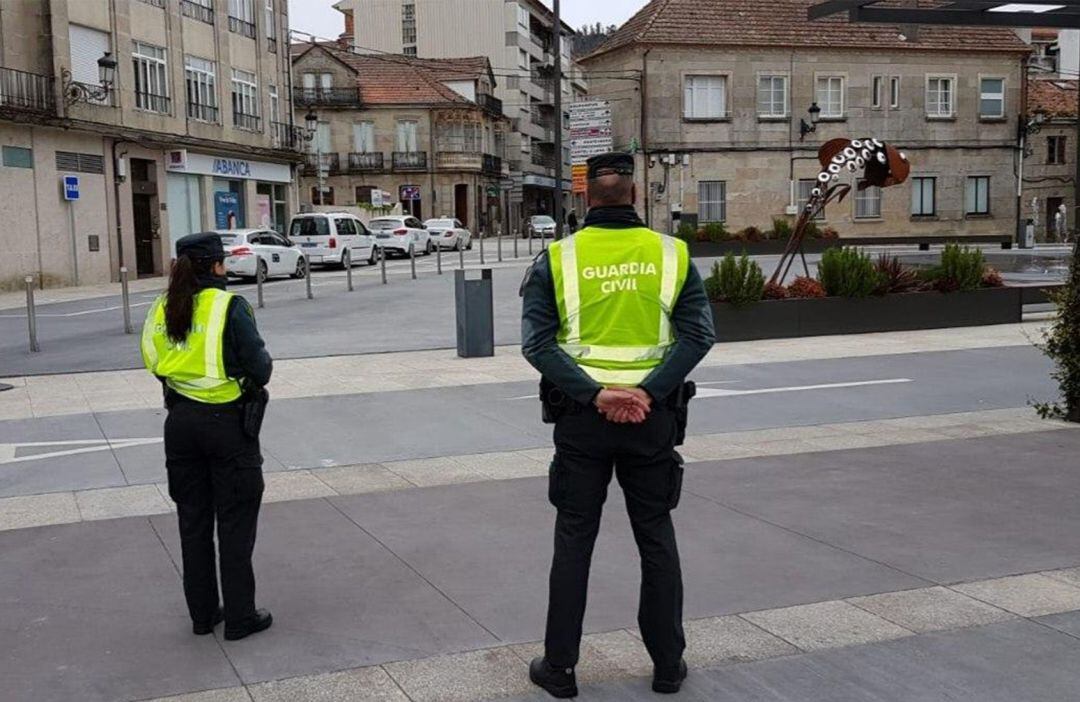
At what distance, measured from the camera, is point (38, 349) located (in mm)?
15367

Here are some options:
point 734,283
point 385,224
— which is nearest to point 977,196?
point 385,224

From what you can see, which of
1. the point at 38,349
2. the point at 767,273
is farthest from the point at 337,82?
the point at 38,349

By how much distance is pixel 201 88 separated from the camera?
3603 centimetres

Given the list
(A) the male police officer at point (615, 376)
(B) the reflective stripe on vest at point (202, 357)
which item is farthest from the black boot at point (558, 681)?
(B) the reflective stripe on vest at point (202, 357)

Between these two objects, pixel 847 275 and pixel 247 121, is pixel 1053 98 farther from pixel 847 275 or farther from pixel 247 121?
pixel 847 275

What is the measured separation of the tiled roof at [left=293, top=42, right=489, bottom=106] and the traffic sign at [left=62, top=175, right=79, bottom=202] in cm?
3841

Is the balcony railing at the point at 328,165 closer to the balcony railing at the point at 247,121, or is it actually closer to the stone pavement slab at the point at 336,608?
the balcony railing at the point at 247,121

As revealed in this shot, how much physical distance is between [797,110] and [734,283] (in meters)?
28.8

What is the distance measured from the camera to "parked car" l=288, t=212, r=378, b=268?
33062 mm

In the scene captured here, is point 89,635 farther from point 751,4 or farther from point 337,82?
point 337,82

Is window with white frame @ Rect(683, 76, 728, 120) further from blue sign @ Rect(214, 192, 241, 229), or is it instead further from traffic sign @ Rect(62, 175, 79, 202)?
traffic sign @ Rect(62, 175, 79, 202)

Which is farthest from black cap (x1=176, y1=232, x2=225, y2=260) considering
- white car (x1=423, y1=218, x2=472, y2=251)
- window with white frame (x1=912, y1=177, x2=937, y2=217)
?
window with white frame (x1=912, y1=177, x2=937, y2=217)

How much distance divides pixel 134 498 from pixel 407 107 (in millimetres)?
62056

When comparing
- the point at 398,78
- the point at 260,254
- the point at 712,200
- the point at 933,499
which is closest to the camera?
the point at 933,499
